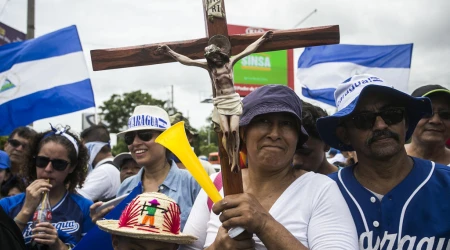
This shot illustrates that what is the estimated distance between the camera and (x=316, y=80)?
7531 mm

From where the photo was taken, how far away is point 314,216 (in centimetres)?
186

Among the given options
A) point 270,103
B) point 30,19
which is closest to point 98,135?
point 270,103

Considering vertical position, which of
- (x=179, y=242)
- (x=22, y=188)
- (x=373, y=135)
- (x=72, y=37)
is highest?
(x=72, y=37)

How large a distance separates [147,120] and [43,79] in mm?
3069

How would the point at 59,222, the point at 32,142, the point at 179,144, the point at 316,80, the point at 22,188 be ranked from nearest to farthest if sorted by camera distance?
the point at 179,144 → the point at 59,222 → the point at 32,142 → the point at 22,188 → the point at 316,80

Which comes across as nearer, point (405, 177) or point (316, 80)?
point (405, 177)

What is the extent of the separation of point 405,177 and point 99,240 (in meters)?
1.71

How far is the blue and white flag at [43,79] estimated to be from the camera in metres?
5.82

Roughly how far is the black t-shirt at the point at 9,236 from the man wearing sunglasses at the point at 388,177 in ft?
5.06

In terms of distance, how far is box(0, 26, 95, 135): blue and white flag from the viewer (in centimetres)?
582

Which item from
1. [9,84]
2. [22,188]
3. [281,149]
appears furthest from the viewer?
[9,84]

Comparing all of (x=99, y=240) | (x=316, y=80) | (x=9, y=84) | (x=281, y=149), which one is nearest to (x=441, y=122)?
(x=281, y=149)

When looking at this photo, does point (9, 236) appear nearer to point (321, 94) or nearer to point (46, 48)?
point (46, 48)

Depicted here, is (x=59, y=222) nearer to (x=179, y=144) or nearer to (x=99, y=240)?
(x=99, y=240)
